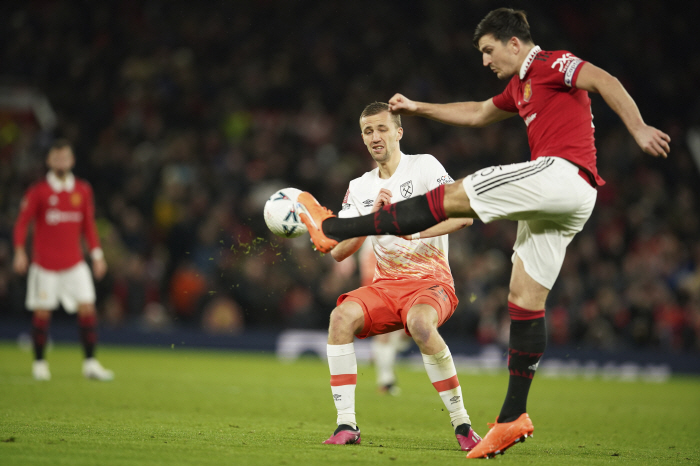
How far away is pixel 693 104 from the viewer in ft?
61.2

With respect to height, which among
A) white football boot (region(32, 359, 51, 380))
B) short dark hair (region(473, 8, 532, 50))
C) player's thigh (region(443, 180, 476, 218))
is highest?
short dark hair (region(473, 8, 532, 50))

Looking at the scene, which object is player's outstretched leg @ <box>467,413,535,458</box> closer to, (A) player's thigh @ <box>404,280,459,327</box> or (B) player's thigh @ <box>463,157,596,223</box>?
(A) player's thigh @ <box>404,280,459,327</box>

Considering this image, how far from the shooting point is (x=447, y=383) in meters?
5.27

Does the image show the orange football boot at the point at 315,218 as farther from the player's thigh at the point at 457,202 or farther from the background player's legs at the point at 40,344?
the background player's legs at the point at 40,344

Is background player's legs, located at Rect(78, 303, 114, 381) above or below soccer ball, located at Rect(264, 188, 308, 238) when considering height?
below

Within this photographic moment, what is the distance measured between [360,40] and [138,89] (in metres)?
5.54

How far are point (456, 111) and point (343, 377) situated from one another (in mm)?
1930

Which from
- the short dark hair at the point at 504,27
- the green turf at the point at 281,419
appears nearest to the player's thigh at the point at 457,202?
the short dark hair at the point at 504,27

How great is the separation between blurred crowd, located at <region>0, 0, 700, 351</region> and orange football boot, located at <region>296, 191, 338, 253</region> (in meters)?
8.03

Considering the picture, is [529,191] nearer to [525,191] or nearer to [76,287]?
[525,191]

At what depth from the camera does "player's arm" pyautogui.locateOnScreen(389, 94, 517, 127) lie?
5195 millimetres

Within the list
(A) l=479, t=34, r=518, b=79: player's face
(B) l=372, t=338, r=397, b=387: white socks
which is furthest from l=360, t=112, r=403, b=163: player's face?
(B) l=372, t=338, r=397, b=387: white socks

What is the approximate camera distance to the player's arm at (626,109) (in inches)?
165

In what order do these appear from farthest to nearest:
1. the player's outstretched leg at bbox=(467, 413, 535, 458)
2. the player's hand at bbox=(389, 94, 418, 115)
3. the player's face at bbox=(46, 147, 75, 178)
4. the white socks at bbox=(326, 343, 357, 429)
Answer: the player's face at bbox=(46, 147, 75, 178) < the white socks at bbox=(326, 343, 357, 429) < the player's hand at bbox=(389, 94, 418, 115) < the player's outstretched leg at bbox=(467, 413, 535, 458)
